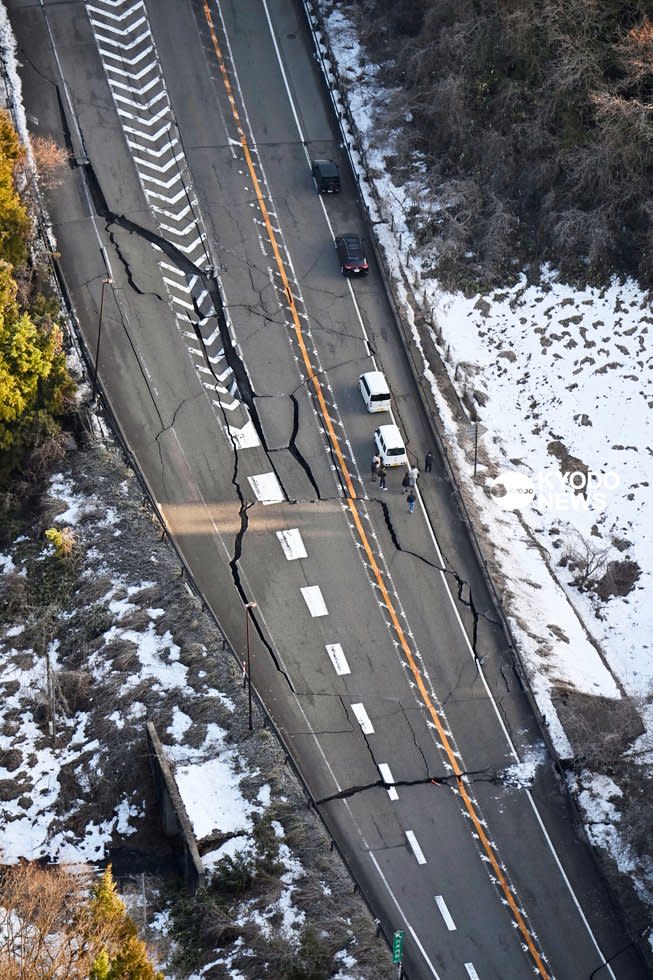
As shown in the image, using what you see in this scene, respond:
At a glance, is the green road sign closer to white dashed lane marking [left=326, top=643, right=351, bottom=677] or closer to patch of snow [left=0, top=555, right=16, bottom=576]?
white dashed lane marking [left=326, top=643, right=351, bottom=677]

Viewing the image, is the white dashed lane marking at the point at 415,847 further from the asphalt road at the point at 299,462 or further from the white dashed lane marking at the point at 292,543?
the white dashed lane marking at the point at 292,543

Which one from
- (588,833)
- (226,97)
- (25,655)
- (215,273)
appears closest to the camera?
(588,833)

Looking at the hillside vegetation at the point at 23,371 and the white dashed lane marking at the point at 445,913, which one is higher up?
the hillside vegetation at the point at 23,371

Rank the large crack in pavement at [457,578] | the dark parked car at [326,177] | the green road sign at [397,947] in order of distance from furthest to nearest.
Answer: the dark parked car at [326,177] < the large crack in pavement at [457,578] < the green road sign at [397,947]

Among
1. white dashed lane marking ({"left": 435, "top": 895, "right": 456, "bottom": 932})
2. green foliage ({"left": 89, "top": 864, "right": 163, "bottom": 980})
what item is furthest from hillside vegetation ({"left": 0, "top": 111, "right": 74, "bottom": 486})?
white dashed lane marking ({"left": 435, "top": 895, "right": 456, "bottom": 932})

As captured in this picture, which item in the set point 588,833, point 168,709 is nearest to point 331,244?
A: point 168,709

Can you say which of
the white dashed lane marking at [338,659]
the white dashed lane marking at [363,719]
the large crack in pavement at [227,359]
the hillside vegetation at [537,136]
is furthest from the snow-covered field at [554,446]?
the large crack in pavement at [227,359]

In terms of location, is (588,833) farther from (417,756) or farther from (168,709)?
(168,709)
